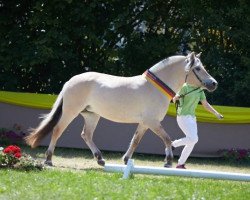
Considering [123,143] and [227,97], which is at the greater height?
[227,97]

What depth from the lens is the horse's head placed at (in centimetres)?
1055

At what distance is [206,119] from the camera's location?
13477 mm

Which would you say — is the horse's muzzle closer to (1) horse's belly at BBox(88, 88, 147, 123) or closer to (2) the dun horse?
(2) the dun horse

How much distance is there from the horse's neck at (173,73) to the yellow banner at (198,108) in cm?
286

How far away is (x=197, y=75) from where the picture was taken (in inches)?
417

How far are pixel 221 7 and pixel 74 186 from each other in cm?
901

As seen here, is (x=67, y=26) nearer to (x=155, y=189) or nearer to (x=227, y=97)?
(x=227, y=97)

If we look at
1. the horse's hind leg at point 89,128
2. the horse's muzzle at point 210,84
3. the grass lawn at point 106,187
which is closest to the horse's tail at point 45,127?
the horse's hind leg at point 89,128

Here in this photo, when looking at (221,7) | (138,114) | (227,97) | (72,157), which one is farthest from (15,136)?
(221,7)

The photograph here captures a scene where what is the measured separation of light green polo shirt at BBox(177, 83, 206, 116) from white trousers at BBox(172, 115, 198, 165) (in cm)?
11

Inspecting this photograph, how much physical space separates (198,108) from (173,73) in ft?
10.0

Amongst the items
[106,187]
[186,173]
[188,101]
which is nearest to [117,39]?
[188,101]

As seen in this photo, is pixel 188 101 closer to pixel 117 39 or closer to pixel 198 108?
pixel 198 108

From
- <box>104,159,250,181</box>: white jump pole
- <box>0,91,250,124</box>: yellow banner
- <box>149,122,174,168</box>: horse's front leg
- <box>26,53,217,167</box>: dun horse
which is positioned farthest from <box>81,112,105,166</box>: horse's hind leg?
<box>104,159,250,181</box>: white jump pole
